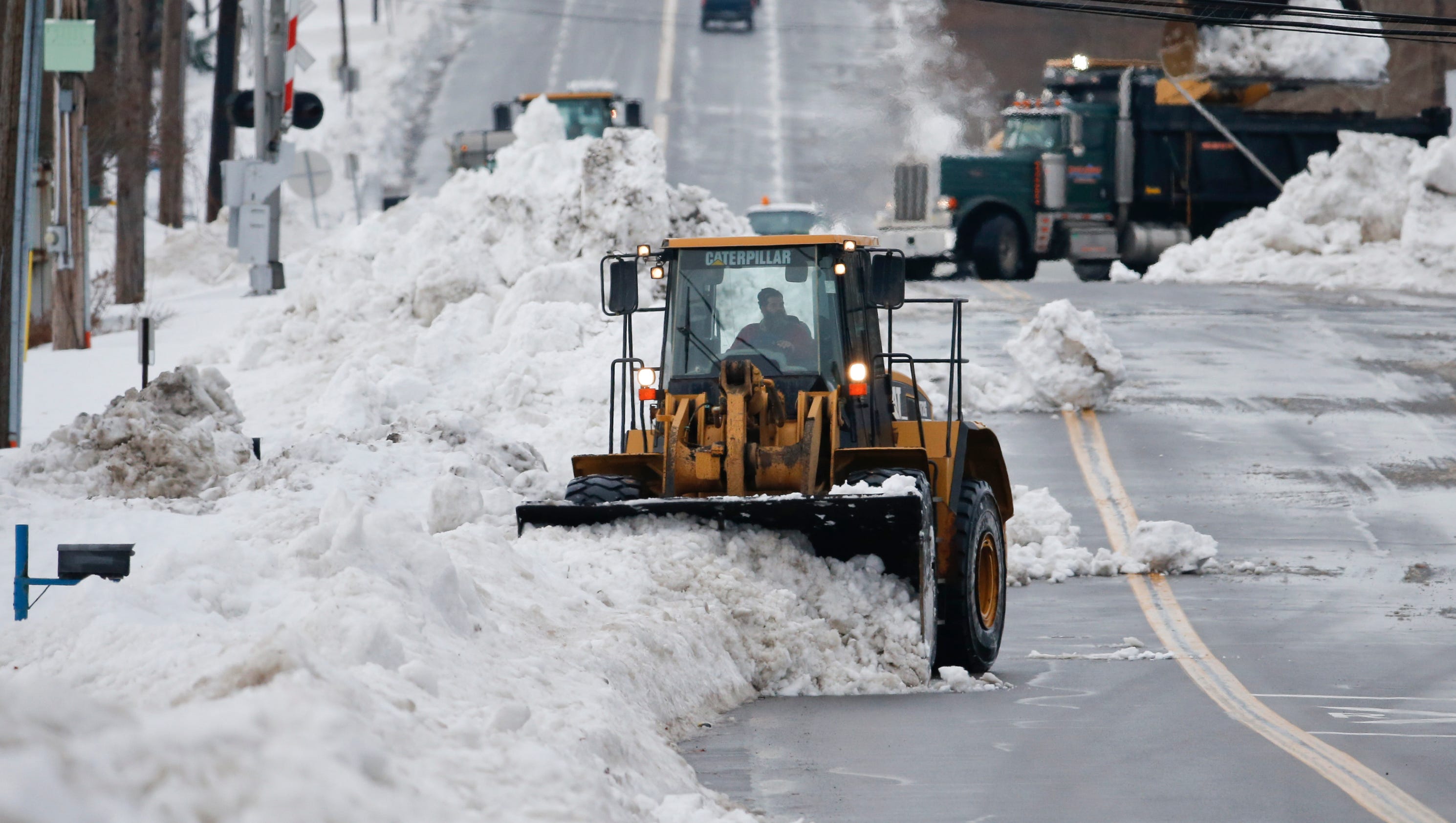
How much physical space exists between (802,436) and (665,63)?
157 feet

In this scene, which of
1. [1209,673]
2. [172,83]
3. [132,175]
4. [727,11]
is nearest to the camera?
[1209,673]

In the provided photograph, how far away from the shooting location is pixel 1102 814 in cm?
694

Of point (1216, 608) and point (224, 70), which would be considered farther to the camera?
point (224, 70)

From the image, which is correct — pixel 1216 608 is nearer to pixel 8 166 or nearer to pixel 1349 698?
pixel 1349 698

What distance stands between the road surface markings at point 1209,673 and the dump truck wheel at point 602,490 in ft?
11.0

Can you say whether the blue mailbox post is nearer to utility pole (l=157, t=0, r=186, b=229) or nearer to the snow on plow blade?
the snow on plow blade

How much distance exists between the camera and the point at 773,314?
446 inches

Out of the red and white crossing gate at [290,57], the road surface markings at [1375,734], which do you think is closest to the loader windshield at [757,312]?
the road surface markings at [1375,734]

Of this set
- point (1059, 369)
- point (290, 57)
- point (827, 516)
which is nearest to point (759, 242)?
point (827, 516)

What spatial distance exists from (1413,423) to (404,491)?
1124cm

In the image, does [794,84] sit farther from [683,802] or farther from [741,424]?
[683,802]

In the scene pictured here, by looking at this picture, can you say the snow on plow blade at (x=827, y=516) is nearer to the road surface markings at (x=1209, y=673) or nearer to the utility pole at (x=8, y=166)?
the road surface markings at (x=1209, y=673)

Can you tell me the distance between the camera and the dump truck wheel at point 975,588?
10758 mm

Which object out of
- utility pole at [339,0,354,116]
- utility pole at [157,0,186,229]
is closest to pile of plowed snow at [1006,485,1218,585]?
utility pole at [157,0,186,229]
